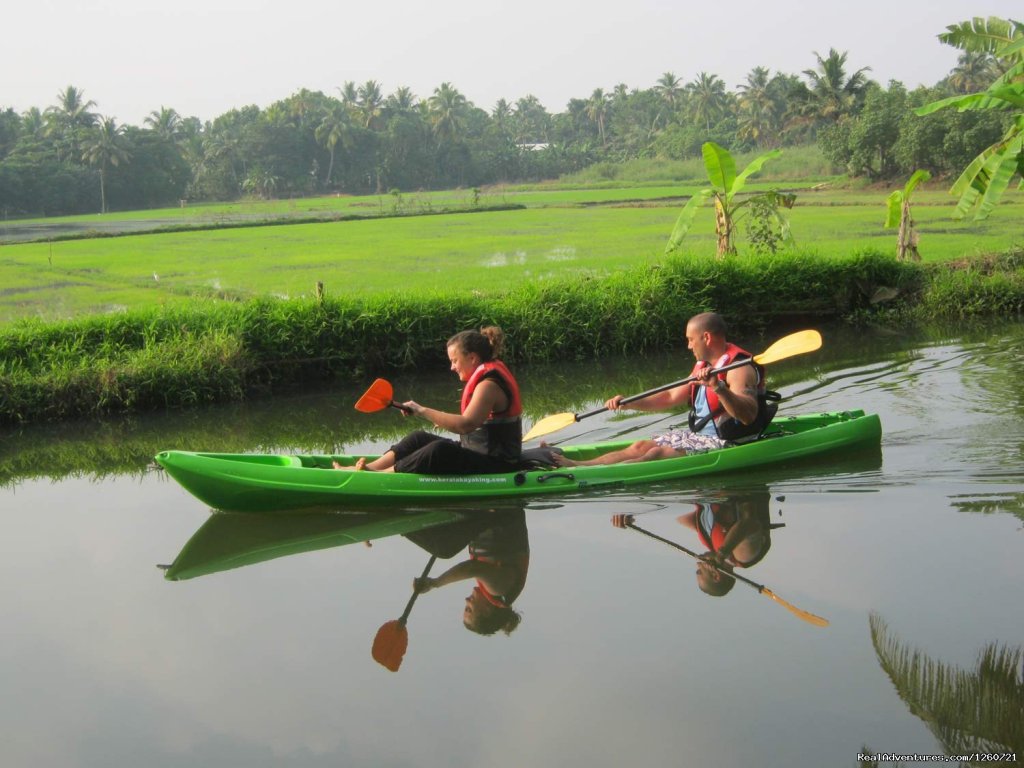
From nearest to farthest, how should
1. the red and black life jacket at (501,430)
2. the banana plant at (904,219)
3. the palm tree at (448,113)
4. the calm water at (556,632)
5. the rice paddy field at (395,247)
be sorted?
the calm water at (556,632) < the red and black life jacket at (501,430) < the banana plant at (904,219) < the rice paddy field at (395,247) < the palm tree at (448,113)

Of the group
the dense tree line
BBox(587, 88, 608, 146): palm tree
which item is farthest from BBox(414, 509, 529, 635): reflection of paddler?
BBox(587, 88, 608, 146): palm tree

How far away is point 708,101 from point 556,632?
6909 centimetres

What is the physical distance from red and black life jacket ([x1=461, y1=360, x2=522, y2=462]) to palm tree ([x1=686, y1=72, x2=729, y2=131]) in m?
65.3

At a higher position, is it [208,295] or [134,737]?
[208,295]

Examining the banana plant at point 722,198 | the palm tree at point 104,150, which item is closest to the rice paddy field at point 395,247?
the banana plant at point 722,198

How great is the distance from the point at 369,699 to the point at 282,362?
22.4 ft

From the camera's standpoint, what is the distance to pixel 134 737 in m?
4.14

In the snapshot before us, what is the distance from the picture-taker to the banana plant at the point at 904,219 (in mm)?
13961

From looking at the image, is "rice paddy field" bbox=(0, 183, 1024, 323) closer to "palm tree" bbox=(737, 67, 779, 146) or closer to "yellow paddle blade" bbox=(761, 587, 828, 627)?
"yellow paddle blade" bbox=(761, 587, 828, 627)

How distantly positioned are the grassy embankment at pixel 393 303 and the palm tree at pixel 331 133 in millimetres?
37629

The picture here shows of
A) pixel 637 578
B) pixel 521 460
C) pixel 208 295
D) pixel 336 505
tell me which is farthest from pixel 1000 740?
pixel 208 295

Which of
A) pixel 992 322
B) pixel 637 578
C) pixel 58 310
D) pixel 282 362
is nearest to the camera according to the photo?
pixel 637 578

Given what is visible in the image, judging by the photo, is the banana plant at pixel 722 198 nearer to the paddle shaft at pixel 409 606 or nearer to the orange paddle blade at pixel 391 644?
the paddle shaft at pixel 409 606

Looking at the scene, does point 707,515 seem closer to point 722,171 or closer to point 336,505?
point 336,505
